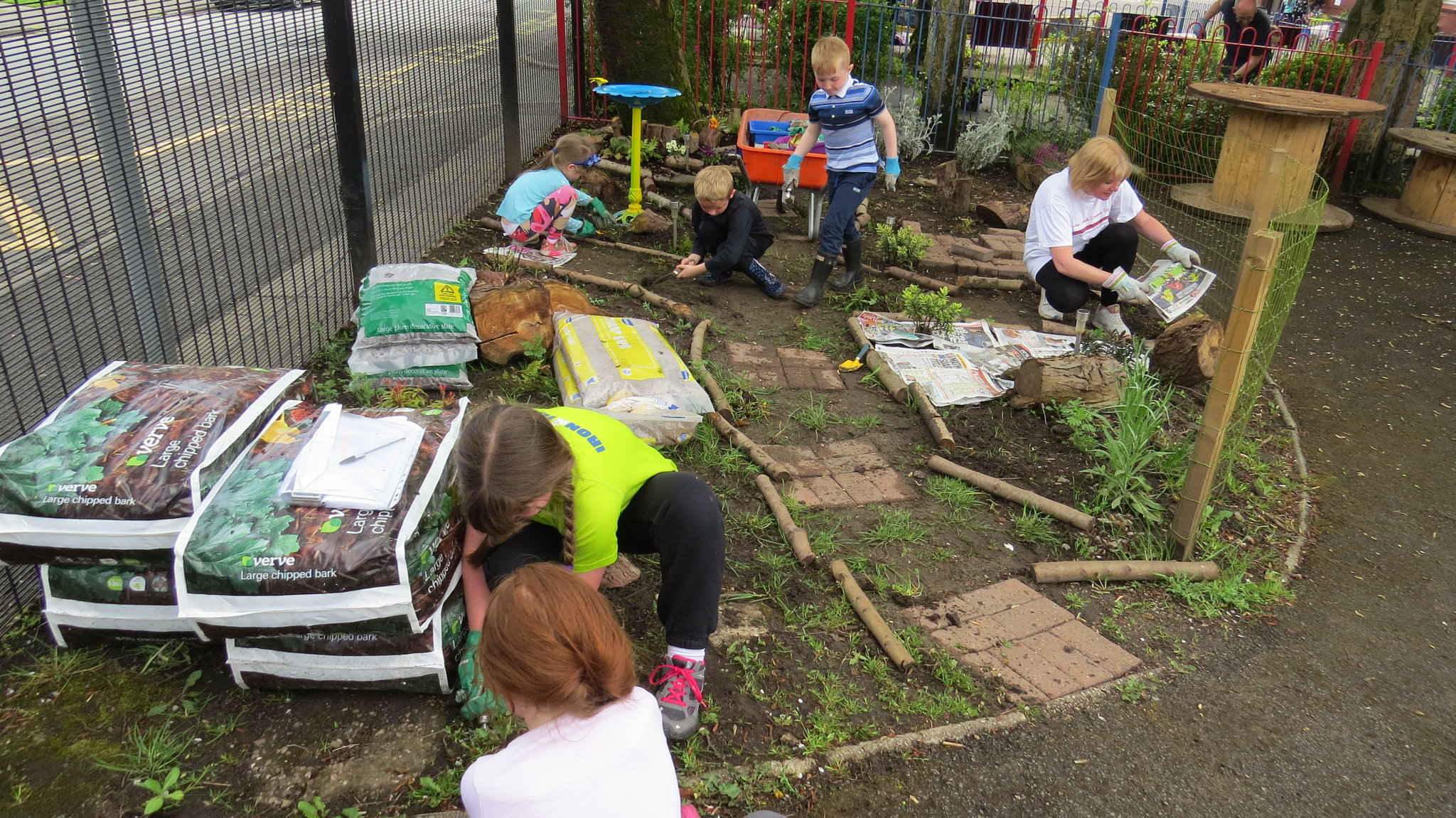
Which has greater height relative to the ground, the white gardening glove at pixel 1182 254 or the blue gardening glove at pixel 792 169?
the blue gardening glove at pixel 792 169

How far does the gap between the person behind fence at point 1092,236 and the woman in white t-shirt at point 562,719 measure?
4189 mm

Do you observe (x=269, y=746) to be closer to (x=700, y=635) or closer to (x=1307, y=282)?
(x=700, y=635)

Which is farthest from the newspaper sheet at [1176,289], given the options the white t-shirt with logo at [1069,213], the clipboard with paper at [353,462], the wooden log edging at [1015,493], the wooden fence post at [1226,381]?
the clipboard with paper at [353,462]

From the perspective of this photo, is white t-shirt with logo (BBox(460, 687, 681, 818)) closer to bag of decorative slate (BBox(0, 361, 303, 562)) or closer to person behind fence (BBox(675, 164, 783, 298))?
bag of decorative slate (BBox(0, 361, 303, 562))

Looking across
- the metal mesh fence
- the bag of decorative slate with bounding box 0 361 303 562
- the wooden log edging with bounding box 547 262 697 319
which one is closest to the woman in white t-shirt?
the bag of decorative slate with bounding box 0 361 303 562

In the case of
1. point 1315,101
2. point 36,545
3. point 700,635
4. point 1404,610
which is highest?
point 1315,101

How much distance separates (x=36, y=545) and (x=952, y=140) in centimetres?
918

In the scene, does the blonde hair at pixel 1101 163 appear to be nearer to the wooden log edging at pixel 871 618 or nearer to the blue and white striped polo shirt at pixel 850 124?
the blue and white striped polo shirt at pixel 850 124

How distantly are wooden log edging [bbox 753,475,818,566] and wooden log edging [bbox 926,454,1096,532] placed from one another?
0.80m

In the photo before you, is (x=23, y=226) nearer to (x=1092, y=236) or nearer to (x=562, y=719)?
(x=562, y=719)

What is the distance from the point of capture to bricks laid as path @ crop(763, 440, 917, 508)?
3.97m

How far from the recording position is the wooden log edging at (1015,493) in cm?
381

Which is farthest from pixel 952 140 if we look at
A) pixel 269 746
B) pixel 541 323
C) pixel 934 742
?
pixel 269 746

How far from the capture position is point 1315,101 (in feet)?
24.9
